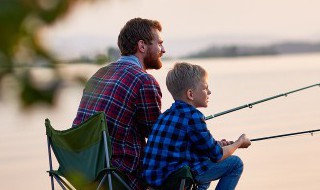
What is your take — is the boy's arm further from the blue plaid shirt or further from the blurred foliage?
the blurred foliage

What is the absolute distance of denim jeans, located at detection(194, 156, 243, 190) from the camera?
301 cm

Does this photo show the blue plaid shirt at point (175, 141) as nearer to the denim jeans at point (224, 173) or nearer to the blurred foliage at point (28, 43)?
the denim jeans at point (224, 173)

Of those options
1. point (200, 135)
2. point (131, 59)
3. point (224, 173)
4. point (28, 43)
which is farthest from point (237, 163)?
point (28, 43)

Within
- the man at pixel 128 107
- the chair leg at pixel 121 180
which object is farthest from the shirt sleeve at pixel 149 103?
the chair leg at pixel 121 180

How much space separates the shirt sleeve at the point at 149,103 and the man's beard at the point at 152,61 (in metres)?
0.15

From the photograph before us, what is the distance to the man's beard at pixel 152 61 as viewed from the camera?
10.3 feet

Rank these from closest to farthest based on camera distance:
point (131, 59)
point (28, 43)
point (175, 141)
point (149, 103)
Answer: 1. point (28, 43)
2. point (175, 141)
3. point (149, 103)
4. point (131, 59)

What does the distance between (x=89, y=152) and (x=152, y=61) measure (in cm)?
43

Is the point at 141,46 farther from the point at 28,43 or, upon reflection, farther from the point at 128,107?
the point at 28,43

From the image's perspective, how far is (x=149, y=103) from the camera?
2990 millimetres

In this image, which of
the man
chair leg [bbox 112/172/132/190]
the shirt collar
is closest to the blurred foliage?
chair leg [bbox 112/172/132/190]

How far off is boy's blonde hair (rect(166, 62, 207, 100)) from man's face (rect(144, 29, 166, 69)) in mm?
245

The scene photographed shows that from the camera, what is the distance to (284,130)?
8961 mm

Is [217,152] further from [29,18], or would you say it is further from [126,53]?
[29,18]
